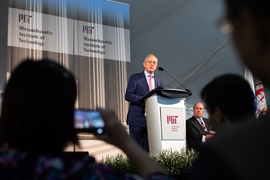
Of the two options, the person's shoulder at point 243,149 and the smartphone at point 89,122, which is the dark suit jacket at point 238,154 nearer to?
the person's shoulder at point 243,149

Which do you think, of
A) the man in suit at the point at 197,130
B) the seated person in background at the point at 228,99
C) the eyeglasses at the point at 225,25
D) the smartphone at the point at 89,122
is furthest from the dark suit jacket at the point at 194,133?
the eyeglasses at the point at 225,25

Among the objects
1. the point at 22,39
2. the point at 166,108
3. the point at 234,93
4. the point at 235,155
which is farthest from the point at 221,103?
the point at 22,39

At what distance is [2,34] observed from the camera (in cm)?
660

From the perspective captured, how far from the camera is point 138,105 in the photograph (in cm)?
423

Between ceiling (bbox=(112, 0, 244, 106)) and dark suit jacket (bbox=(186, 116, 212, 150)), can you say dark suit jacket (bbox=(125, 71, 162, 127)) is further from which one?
ceiling (bbox=(112, 0, 244, 106))

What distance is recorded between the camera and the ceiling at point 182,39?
7.03m

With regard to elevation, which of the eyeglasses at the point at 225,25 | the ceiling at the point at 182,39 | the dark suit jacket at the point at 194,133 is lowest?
the dark suit jacket at the point at 194,133

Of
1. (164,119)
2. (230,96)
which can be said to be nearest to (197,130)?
(164,119)

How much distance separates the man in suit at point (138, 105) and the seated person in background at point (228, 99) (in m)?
2.88

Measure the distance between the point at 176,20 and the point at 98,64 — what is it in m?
2.09

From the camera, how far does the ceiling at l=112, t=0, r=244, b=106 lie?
7031 mm

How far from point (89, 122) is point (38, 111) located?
0.18m

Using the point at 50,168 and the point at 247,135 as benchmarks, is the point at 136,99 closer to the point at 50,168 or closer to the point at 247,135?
the point at 50,168

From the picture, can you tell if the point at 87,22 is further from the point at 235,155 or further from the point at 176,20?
the point at 235,155
